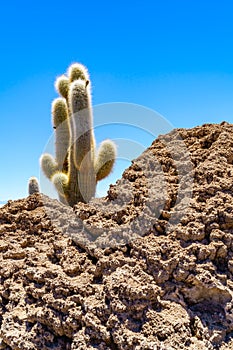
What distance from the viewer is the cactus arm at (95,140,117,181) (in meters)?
6.73

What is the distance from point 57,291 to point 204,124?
168 centimetres

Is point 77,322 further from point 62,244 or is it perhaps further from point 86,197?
point 86,197

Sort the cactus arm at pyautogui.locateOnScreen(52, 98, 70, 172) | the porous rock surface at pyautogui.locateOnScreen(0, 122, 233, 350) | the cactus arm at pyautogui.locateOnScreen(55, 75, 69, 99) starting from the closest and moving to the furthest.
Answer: the porous rock surface at pyautogui.locateOnScreen(0, 122, 233, 350) < the cactus arm at pyautogui.locateOnScreen(52, 98, 70, 172) < the cactus arm at pyautogui.locateOnScreen(55, 75, 69, 99)

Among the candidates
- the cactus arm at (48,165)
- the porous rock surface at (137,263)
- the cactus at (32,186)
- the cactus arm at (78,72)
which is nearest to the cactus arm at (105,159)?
the cactus arm at (48,165)

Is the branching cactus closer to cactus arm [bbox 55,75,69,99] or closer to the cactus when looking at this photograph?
cactus arm [bbox 55,75,69,99]

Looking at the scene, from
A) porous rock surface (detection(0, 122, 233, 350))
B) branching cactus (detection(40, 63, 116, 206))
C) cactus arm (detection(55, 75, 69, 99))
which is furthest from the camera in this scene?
cactus arm (detection(55, 75, 69, 99))

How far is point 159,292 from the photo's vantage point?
2.17 metres

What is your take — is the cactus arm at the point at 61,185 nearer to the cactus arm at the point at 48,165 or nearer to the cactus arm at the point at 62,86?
the cactus arm at the point at 48,165

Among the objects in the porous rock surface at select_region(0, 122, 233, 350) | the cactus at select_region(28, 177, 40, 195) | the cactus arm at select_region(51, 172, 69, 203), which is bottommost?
the porous rock surface at select_region(0, 122, 233, 350)

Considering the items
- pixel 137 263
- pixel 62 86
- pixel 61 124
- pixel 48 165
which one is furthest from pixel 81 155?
pixel 137 263

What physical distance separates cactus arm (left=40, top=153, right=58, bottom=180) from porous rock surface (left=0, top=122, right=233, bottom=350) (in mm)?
4458

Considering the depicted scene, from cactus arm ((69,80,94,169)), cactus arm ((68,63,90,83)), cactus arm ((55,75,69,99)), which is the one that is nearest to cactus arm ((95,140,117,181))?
cactus arm ((69,80,94,169))

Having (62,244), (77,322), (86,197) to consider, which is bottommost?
(77,322)

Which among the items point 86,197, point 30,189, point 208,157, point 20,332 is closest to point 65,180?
point 86,197
